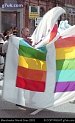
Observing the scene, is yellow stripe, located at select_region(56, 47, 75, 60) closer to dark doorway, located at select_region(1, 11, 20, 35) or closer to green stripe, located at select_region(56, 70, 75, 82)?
green stripe, located at select_region(56, 70, 75, 82)

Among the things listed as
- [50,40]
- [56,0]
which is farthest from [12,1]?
[50,40]

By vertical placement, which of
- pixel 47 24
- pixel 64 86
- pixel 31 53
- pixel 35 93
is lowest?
pixel 35 93

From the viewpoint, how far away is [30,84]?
22.7ft

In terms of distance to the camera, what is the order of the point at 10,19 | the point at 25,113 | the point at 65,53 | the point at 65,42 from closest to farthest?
1. the point at 65,53
2. the point at 65,42
3. the point at 25,113
4. the point at 10,19

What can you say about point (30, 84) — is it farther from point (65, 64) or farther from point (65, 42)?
point (65, 42)

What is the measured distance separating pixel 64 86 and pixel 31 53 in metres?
0.80

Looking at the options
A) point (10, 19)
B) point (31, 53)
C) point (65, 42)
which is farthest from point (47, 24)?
point (10, 19)

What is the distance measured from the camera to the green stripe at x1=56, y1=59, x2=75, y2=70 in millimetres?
6898

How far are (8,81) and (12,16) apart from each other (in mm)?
32928

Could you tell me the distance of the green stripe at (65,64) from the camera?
690 cm

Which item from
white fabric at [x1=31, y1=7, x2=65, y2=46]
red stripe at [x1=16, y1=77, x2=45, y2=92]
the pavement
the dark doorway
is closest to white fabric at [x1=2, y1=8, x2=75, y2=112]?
red stripe at [x1=16, y1=77, x2=45, y2=92]

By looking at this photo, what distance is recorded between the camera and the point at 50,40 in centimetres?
755

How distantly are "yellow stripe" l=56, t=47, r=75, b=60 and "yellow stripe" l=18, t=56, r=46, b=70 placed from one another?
282 mm

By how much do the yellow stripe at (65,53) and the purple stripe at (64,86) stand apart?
0.44 m
